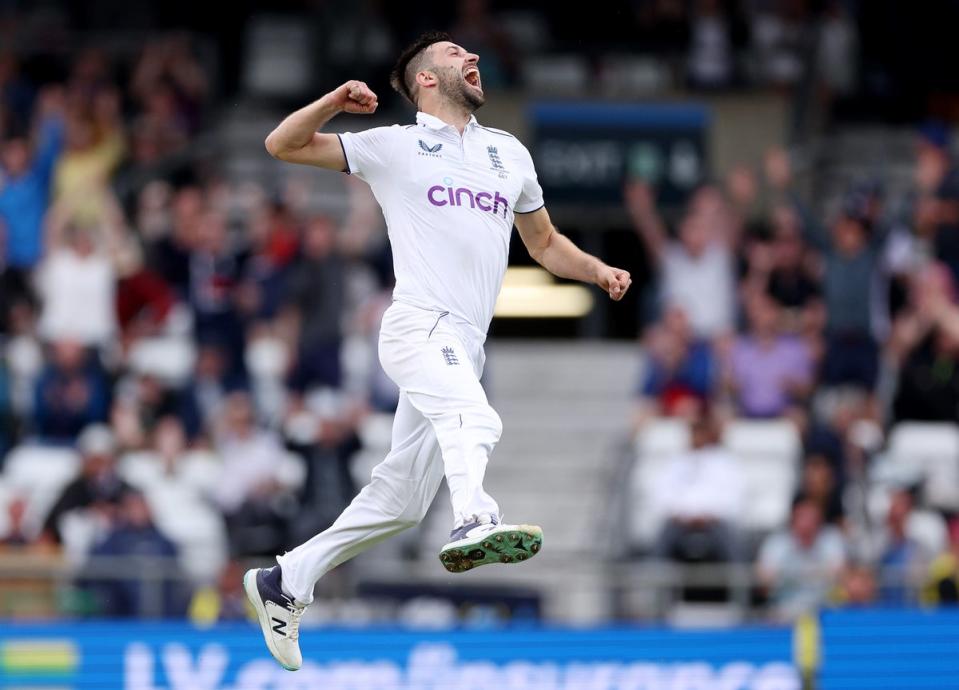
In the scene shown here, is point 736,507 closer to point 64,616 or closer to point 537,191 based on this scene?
point 64,616

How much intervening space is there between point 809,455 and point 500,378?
423cm

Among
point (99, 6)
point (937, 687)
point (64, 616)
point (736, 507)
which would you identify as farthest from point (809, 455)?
point (99, 6)

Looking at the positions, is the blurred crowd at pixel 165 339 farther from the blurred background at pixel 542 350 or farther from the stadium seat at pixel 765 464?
the stadium seat at pixel 765 464

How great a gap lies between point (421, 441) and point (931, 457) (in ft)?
27.2

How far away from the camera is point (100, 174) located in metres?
20.6

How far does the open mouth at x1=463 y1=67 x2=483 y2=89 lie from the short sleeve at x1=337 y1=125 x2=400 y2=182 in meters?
0.43

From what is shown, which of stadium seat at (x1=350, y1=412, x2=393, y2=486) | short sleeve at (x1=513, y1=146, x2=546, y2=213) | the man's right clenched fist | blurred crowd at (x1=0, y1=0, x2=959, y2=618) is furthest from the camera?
stadium seat at (x1=350, y1=412, x2=393, y2=486)

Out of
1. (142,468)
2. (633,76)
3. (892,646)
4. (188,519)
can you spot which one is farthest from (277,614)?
(633,76)

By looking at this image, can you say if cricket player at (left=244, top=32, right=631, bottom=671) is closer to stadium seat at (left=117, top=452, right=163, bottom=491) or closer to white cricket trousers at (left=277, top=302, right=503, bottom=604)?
white cricket trousers at (left=277, top=302, right=503, bottom=604)

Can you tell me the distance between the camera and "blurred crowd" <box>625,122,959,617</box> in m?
16.5

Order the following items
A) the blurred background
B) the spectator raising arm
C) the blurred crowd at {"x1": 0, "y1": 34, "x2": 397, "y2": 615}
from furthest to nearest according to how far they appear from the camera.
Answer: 1. the spectator raising arm
2. the blurred crowd at {"x1": 0, "y1": 34, "x2": 397, "y2": 615}
3. the blurred background

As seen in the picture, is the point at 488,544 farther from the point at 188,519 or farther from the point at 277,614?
the point at 188,519

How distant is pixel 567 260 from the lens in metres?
10.8

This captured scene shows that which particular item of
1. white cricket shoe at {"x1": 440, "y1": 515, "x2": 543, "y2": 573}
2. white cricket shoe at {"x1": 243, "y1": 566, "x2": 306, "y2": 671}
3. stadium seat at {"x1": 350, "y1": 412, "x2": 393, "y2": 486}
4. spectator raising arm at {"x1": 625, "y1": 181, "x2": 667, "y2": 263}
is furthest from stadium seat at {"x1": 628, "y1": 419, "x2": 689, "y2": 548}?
white cricket shoe at {"x1": 440, "y1": 515, "x2": 543, "y2": 573}
